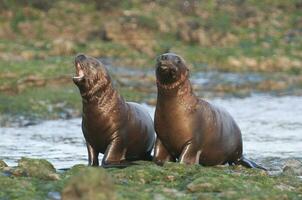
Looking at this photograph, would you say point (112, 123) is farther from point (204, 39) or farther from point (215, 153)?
point (204, 39)

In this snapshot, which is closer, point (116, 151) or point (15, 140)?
point (116, 151)

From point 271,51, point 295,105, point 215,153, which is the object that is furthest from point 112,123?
point 271,51

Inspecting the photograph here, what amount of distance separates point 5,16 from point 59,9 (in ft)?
8.74

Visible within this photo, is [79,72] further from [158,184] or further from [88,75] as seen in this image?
[158,184]

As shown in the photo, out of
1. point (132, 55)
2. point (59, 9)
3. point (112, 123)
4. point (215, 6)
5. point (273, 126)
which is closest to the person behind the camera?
point (112, 123)

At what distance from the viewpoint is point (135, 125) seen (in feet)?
36.6

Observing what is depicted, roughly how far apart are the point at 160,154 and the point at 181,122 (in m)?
0.52

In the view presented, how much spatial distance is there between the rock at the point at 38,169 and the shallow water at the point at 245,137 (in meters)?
3.21

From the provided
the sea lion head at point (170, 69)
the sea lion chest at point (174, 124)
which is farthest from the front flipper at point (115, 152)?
the sea lion head at point (170, 69)

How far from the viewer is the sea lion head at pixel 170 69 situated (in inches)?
396

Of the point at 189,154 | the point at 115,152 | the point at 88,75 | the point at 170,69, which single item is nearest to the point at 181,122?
the point at 189,154

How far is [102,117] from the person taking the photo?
10.8 m

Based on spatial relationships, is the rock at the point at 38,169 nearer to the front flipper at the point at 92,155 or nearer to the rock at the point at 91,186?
the rock at the point at 91,186

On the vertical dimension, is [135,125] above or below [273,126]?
above
